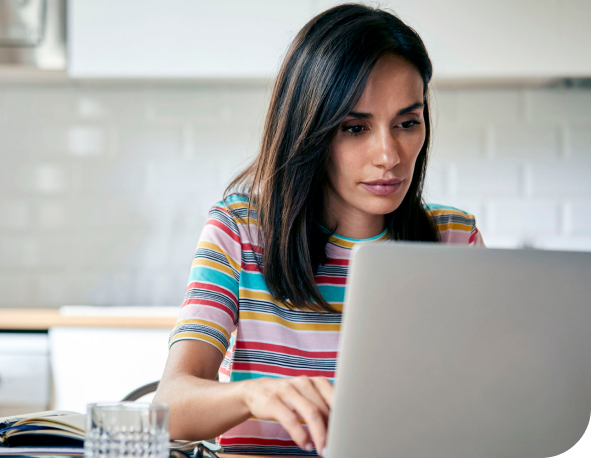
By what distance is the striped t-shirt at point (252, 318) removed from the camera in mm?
1103

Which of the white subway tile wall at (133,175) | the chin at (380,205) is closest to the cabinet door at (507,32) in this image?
the white subway tile wall at (133,175)

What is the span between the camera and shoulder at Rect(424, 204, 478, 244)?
4.58 feet

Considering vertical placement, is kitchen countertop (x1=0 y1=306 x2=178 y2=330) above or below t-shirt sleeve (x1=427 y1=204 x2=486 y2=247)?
below

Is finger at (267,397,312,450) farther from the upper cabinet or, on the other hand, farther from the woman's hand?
the upper cabinet

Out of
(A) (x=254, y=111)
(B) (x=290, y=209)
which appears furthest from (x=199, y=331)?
(A) (x=254, y=111)

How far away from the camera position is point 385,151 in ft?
3.72

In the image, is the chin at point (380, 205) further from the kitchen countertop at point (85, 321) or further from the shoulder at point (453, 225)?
the kitchen countertop at point (85, 321)

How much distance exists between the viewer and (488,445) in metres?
0.61

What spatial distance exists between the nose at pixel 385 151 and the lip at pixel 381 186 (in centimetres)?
3

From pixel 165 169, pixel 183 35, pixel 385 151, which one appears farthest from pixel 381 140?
pixel 165 169

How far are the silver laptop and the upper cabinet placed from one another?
5.80 feet

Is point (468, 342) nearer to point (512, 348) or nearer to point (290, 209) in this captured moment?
point (512, 348)

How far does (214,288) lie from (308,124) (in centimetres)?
33

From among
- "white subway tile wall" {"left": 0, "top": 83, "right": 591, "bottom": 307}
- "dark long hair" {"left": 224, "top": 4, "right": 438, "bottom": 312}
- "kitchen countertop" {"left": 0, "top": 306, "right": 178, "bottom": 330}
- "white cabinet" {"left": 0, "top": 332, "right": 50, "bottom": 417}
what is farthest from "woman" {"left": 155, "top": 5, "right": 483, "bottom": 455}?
"white subway tile wall" {"left": 0, "top": 83, "right": 591, "bottom": 307}
